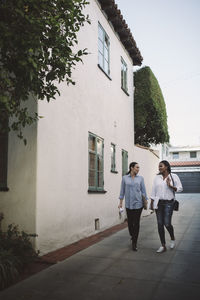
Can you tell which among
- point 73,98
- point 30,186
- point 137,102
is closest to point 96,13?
point 73,98

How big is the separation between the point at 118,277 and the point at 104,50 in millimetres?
7622

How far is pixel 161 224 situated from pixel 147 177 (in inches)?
348

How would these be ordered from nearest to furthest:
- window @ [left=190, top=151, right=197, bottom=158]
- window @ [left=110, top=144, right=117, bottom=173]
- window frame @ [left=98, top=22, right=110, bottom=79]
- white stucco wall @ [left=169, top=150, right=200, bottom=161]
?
window frame @ [left=98, top=22, right=110, bottom=79] → window @ [left=110, top=144, right=117, bottom=173] → white stucco wall @ [left=169, top=150, right=200, bottom=161] → window @ [left=190, top=151, right=197, bottom=158]

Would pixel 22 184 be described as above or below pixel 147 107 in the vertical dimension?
below

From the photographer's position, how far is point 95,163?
883 cm

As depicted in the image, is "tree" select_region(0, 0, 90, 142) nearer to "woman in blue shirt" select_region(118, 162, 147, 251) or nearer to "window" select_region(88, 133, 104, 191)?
"woman in blue shirt" select_region(118, 162, 147, 251)

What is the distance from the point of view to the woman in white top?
6.23m

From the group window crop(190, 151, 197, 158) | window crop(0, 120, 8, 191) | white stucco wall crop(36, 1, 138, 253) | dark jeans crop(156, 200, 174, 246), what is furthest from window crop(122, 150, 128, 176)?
window crop(190, 151, 197, 158)

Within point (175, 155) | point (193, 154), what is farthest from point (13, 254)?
point (193, 154)

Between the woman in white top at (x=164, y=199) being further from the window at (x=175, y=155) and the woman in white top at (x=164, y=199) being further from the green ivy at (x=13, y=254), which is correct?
the window at (x=175, y=155)

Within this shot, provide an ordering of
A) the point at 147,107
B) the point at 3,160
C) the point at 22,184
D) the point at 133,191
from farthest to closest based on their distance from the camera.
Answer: the point at 147,107 < the point at 133,191 < the point at 3,160 < the point at 22,184

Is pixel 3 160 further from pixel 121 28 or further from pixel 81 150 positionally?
pixel 121 28

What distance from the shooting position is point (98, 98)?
30.0 ft

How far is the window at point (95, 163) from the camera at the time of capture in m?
8.59
